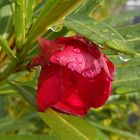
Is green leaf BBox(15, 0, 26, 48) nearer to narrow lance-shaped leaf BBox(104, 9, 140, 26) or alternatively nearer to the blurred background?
the blurred background

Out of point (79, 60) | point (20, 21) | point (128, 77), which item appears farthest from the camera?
point (128, 77)

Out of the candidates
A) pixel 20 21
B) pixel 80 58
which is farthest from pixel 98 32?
pixel 20 21

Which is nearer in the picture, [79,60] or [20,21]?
[79,60]

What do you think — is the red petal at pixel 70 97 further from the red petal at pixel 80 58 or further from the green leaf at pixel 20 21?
the green leaf at pixel 20 21

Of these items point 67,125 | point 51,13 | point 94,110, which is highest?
point 51,13

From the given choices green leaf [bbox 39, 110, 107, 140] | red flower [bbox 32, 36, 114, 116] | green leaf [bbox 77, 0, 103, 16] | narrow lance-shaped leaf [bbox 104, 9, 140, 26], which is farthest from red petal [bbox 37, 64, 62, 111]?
narrow lance-shaped leaf [bbox 104, 9, 140, 26]

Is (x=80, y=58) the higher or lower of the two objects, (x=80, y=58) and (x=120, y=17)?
the higher

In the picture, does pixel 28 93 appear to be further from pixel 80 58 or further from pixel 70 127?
pixel 80 58
